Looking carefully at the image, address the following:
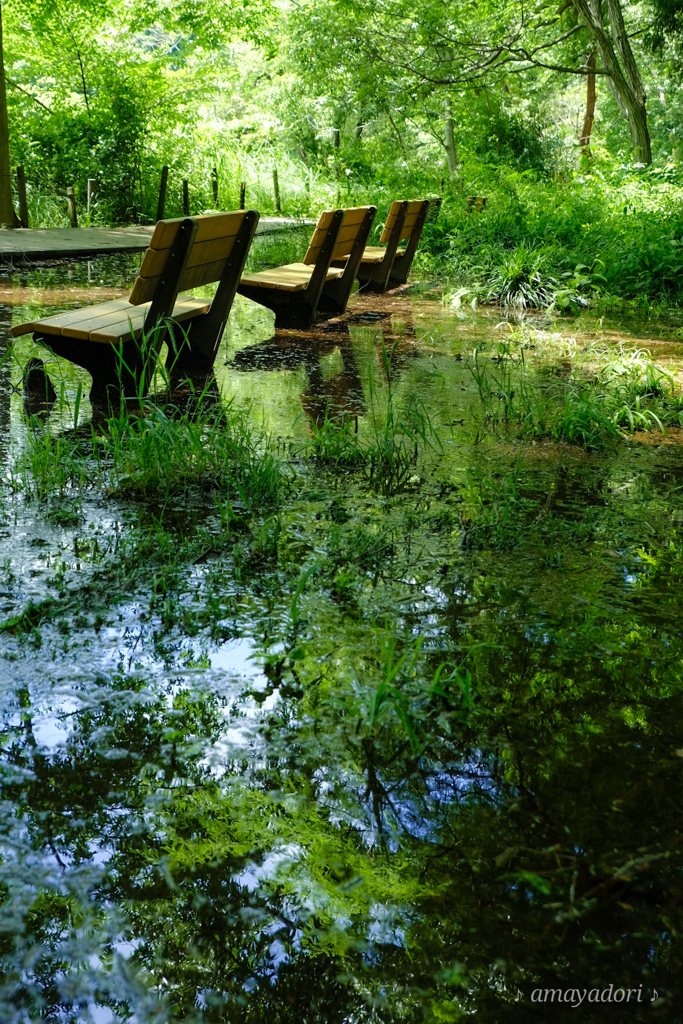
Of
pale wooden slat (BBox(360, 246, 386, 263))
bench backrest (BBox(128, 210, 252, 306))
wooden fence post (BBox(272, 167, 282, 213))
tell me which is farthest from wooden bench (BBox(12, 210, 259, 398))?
wooden fence post (BBox(272, 167, 282, 213))

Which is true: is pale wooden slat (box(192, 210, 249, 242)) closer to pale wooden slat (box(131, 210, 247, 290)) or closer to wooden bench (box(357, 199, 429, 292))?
pale wooden slat (box(131, 210, 247, 290))

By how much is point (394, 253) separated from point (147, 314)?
578 centimetres

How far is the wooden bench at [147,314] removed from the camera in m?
4.39

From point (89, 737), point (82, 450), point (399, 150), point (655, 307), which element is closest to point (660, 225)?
point (655, 307)

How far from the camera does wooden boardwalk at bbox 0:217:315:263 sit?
33.4 ft

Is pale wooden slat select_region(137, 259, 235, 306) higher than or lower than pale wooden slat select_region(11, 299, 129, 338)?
higher

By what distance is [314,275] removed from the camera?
284 inches

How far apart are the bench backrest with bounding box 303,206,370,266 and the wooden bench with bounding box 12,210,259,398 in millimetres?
1623

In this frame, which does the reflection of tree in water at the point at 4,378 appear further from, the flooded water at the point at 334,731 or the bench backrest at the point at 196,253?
the bench backrest at the point at 196,253

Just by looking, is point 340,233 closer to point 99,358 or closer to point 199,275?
point 199,275

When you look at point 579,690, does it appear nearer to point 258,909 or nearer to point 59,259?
point 258,909

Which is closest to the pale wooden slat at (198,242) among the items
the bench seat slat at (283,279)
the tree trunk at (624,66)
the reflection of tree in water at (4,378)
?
the reflection of tree in water at (4,378)

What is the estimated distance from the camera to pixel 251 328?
7797 millimetres

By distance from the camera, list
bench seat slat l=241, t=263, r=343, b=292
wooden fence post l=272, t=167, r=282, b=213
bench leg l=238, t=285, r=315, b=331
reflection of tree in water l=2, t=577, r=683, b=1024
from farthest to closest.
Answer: wooden fence post l=272, t=167, r=282, b=213, bench leg l=238, t=285, r=315, b=331, bench seat slat l=241, t=263, r=343, b=292, reflection of tree in water l=2, t=577, r=683, b=1024
